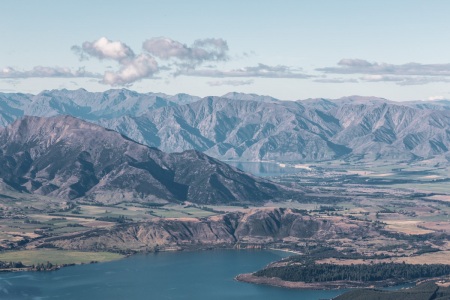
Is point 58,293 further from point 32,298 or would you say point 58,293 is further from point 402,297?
point 402,297

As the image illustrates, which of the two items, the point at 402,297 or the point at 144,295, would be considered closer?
the point at 402,297

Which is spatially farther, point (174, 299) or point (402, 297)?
point (174, 299)

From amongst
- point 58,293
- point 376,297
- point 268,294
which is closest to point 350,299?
point 376,297

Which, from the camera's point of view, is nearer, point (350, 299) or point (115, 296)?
point (350, 299)

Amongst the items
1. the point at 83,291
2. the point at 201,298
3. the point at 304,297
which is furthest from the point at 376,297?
the point at 83,291

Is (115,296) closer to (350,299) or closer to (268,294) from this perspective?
(268,294)

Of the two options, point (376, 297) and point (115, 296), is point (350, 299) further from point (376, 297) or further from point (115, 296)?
point (115, 296)

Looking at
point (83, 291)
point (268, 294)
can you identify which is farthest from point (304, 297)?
point (83, 291)
